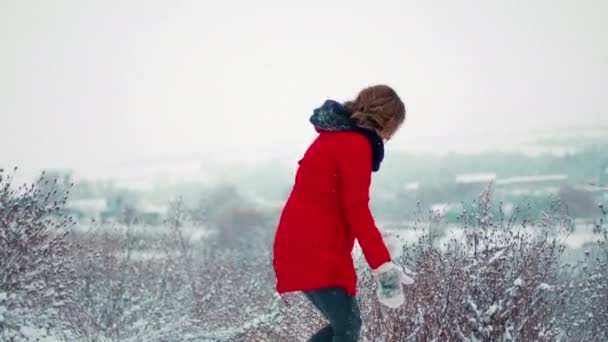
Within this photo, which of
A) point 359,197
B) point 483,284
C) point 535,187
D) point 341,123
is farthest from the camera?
point 535,187

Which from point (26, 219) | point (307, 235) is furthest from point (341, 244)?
point (26, 219)

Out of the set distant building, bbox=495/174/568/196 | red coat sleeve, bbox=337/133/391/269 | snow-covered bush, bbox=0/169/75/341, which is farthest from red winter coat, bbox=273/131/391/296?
snow-covered bush, bbox=0/169/75/341

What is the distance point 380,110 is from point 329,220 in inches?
21.2

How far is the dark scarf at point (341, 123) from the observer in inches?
134

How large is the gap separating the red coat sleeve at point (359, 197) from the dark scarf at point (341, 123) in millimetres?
71

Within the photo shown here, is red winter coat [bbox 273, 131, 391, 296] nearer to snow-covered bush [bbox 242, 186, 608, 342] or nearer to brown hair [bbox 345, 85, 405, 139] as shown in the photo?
brown hair [bbox 345, 85, 405, 139]

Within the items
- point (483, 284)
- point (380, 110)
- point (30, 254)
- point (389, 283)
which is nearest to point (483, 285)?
point (483, 284)

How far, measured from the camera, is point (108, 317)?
1134 centimetres

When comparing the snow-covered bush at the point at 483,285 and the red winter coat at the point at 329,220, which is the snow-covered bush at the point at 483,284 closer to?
the snow-covered bush at the point at 483,285

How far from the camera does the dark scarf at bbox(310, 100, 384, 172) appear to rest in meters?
3.41

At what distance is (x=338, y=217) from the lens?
3.43 meters

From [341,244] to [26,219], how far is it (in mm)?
4425

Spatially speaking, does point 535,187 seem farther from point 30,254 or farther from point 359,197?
point 359,197

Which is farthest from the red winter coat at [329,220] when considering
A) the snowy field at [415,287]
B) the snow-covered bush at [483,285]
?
the snow-covered bush at [483,285]
